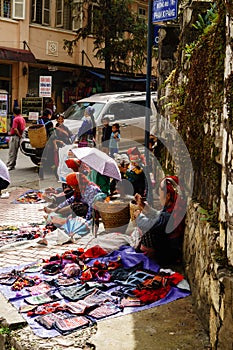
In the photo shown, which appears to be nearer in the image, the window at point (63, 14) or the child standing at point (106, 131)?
the child standing at point (106, 131)

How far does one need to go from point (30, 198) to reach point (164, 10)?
5362mm

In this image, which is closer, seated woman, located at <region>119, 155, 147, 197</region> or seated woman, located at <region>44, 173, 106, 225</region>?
seated woman, located at <region>44, 173, 106, 225</region>

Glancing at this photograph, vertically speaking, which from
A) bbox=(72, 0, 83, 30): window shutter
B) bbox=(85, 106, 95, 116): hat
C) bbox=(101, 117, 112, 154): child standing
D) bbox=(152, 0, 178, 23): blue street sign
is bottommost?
bbox=(101, 117, 112, 154): child standing

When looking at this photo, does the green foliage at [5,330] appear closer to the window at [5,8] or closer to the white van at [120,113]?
the white van at [120,113]

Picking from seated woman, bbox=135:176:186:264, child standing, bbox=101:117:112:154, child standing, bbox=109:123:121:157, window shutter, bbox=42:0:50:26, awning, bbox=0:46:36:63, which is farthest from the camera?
window shutter, bbox=42:0:50:26

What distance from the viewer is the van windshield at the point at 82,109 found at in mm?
15633

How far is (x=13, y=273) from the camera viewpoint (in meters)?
6.06

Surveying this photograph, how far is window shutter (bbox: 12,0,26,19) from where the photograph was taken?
22.9 m

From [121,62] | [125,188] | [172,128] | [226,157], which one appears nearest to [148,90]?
[172,128]

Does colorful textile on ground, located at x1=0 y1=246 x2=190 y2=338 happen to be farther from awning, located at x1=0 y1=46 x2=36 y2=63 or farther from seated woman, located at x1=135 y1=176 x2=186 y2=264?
awning, located at x1=0 y1=46 x2=36 y2=63

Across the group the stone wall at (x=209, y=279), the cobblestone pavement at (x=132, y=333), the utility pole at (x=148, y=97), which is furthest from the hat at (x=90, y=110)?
the cobblestone pavement at (x=132, y=333)

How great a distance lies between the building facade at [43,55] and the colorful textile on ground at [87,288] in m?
15.3

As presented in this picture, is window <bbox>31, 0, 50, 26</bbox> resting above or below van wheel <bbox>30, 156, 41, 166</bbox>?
above

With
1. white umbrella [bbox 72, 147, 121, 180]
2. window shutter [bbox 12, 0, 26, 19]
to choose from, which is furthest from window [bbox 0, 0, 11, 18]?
white umbrella [bbox 72, 147, 121, 180]
